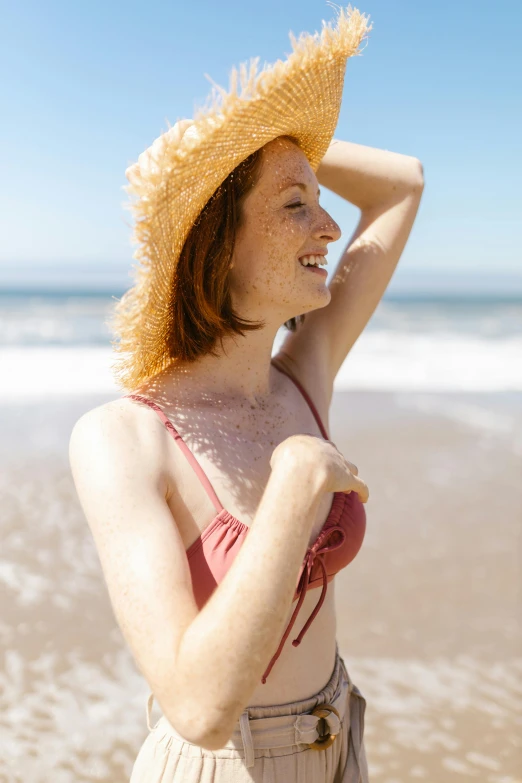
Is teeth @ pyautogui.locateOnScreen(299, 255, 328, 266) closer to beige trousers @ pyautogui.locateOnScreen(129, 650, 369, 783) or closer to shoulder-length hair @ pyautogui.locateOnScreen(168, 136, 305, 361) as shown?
shoulder-length hair @ pyautogui.locateOnScreen(168, 136, 305, 361)

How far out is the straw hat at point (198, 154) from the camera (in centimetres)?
145

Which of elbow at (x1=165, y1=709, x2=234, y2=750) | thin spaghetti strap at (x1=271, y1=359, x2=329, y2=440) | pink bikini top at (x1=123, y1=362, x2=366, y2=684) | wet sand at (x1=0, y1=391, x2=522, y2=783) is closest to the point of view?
elbow at (x1=165, y1=709, x2=234, y2=750)

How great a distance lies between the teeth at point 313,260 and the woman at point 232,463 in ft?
0.05

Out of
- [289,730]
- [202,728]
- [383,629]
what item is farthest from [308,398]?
[383,629]

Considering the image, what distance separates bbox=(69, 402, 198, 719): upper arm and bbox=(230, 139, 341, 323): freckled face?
496mm

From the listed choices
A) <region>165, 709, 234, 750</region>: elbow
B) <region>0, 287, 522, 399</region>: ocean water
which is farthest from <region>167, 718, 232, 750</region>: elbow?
<region>0, 287, 522, 399</region>: ocean water

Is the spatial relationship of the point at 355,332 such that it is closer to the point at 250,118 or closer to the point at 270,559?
the point at 250,118

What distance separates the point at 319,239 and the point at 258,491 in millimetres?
630

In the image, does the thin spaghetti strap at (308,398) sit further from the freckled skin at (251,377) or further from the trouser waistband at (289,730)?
the trouser waistband at (289,730)

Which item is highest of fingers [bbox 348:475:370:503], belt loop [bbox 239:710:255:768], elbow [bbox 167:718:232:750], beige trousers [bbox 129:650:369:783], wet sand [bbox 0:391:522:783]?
fingers [bbox 348:475:370:503]

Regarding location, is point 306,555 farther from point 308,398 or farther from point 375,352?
point 375,352

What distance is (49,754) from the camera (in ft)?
10.2

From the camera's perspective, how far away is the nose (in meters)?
1.65

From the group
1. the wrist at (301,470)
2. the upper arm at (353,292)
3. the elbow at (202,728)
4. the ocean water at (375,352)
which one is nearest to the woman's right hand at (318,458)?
the wrist at (301,470)
